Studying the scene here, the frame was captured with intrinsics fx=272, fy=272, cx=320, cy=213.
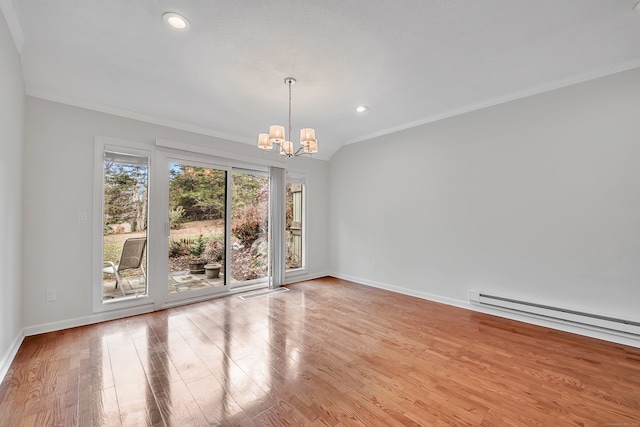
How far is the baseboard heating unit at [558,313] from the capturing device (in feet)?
8.92

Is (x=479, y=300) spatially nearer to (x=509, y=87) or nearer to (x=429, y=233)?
(x=429, y=233)

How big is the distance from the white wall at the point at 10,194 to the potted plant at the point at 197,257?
1.76 meters

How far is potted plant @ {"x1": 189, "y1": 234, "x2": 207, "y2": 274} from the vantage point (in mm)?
4129

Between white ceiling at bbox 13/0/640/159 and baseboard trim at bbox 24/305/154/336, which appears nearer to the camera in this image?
white ceiling at bbox 13/0/640/159

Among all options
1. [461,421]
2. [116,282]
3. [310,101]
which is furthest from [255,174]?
[461,421]

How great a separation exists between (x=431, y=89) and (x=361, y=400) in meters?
3.34

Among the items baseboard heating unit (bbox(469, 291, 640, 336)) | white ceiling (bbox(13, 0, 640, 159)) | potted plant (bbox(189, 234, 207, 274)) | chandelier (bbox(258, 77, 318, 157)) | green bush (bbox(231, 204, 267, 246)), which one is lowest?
baseboard heating unit (bbox(469, 291, 640, 336))

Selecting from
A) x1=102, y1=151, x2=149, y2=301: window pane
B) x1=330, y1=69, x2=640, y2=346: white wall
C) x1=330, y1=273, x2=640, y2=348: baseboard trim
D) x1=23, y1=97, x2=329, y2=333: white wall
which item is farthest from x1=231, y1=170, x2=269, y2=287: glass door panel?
x1=330, y1=273, x2=640, y2=348: baseboard trim

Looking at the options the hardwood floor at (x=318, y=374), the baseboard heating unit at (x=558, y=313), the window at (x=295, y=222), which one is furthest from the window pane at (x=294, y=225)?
the baseboard heating unit at (x=558, y=313)

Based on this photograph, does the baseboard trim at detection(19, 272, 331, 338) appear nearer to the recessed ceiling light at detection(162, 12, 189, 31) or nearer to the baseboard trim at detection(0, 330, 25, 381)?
the baseboard trim at detection(0, 330, 25, 381)

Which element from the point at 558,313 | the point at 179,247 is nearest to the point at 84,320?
the point at 179,247

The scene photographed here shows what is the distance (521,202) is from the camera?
11.2ft

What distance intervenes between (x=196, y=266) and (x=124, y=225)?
1.13m

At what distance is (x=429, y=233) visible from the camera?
14.0 ft
